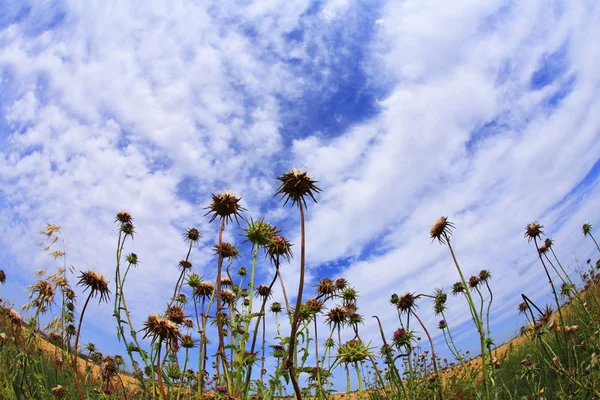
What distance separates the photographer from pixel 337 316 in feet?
19.9

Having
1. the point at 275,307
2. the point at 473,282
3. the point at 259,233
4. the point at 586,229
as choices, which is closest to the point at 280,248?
the point at 259,233

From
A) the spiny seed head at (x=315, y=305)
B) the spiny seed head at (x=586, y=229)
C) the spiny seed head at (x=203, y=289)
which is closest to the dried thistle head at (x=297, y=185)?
the spiny seed head at (x=315, y=305)

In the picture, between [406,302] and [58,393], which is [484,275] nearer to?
[406,302]

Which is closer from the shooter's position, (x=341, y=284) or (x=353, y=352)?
(x=353, y=352)

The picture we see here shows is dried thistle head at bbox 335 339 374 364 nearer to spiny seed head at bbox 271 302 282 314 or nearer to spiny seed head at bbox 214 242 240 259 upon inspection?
spiny seed head at bbox 214 242 240 259

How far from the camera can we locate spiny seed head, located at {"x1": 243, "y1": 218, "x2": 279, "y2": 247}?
13.8ft

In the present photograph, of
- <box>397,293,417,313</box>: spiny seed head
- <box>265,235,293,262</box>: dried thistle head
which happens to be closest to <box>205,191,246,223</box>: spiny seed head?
<box>265,235,293,262</box>: dried thistle head

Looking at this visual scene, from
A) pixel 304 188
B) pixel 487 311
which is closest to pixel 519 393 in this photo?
pixel 487 311

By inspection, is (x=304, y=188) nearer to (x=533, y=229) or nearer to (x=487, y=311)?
(x=487, y=311)

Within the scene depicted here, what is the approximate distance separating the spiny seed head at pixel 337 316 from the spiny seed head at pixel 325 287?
Answer: 44 centimetres

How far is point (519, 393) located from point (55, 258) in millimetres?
9325

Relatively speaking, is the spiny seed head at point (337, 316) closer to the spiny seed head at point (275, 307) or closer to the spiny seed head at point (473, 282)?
the spiny seed head at point (275, 307)

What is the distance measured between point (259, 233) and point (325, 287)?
2.78 metres

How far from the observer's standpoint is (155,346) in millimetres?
4410
